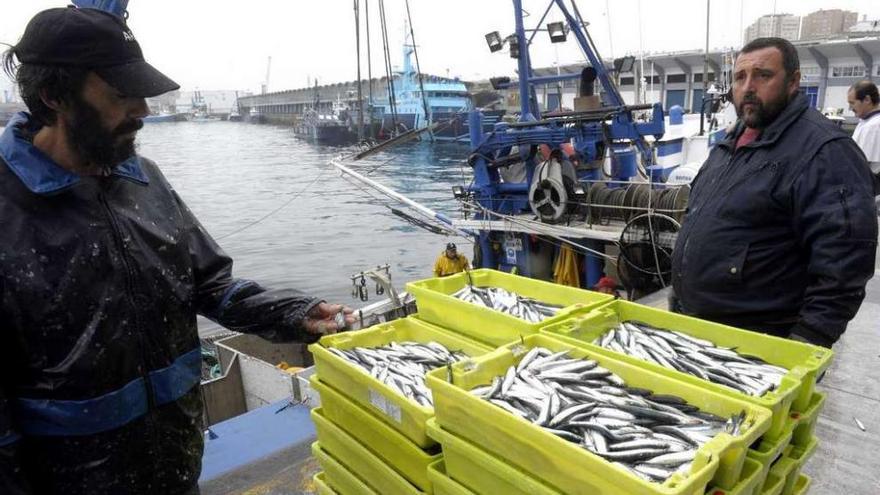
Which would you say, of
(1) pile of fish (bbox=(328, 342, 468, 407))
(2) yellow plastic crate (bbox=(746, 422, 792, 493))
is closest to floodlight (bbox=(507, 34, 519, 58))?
(1) pile of fish (bbox=(328, 342, 468, 407))

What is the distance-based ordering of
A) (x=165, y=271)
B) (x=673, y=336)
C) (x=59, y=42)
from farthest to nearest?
(x=673, y=336) → (x=165, y=271) → (x=59, y=42)

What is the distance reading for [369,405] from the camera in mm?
2432

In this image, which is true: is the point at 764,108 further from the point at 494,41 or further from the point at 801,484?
the point at 494,41

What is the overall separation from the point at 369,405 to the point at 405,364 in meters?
0.28

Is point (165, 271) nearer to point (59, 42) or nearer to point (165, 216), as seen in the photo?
point (165, 216)

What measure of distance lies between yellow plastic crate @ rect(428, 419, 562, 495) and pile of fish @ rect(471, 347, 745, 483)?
17 centimetres

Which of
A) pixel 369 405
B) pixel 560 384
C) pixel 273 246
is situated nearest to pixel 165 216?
pixel 369 405

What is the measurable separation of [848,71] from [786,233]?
50015mm

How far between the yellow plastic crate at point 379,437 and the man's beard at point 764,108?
245cm

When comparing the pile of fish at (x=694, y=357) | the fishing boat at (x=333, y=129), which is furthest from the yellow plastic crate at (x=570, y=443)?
the fishing boat at (x=333, y=129)

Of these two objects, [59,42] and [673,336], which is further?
[673,336]

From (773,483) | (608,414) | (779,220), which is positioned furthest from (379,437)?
(779,220)

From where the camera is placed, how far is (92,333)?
1.90m

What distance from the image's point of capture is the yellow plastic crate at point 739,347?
1922 mm
